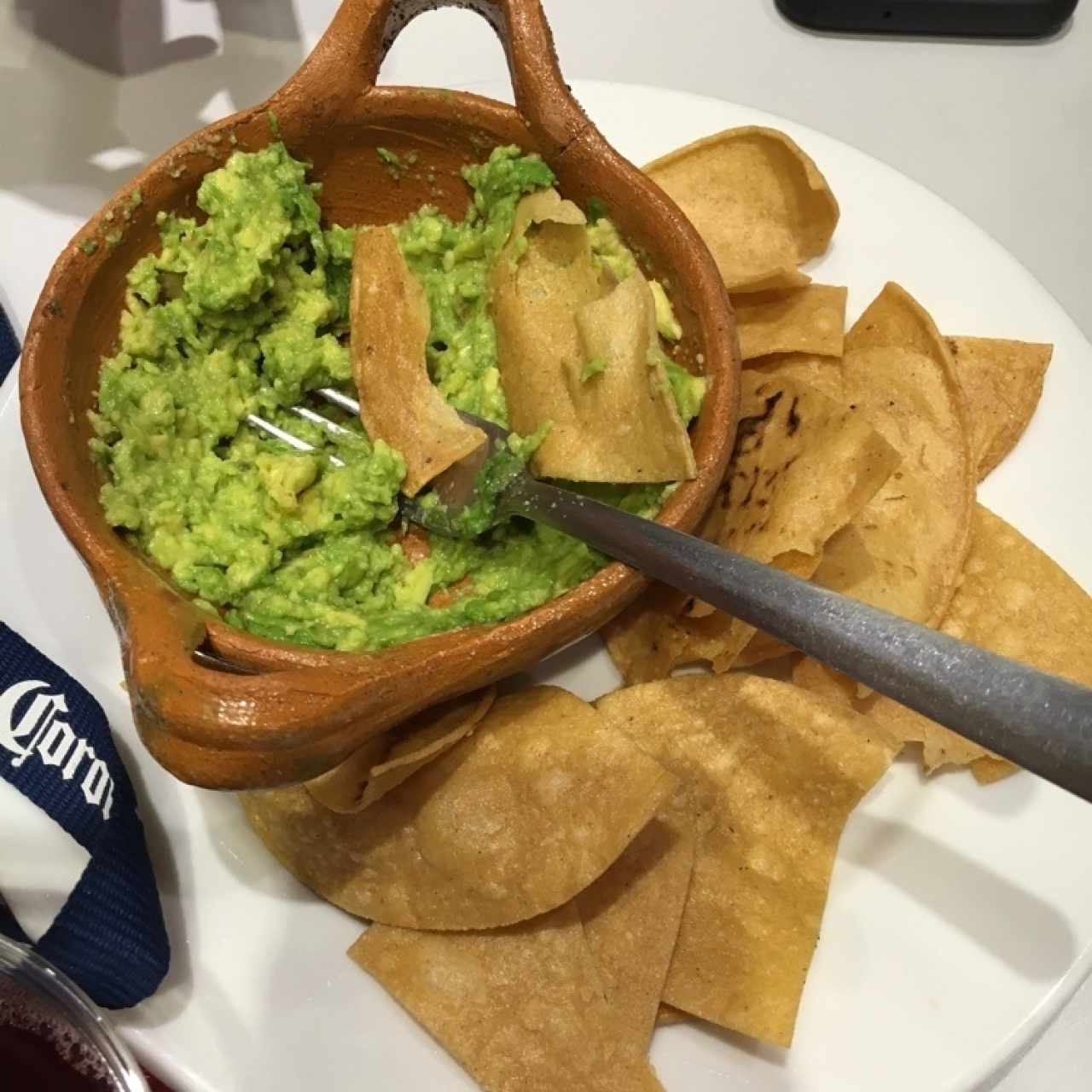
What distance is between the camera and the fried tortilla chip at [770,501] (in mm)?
1101

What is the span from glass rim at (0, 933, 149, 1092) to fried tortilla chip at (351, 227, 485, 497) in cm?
57

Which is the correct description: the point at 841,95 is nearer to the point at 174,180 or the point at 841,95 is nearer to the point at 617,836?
the point at 174,180

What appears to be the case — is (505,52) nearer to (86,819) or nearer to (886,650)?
(886,650)

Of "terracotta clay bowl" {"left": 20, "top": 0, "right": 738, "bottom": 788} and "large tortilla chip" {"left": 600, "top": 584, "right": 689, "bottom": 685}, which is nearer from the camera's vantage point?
"terracotta clay bowl" {"left": 20, "top": 0, "right": 738, "bottom": 788}

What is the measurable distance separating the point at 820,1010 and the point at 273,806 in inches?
22.3

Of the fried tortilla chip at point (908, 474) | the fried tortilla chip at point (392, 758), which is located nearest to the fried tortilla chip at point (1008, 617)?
the fried tortilla chip at point (908, 474)

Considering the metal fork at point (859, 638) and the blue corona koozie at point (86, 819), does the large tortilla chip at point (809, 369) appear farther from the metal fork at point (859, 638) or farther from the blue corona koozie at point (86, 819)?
the blue corona koozie at point (86, 819)

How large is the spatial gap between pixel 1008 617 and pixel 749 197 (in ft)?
1.92

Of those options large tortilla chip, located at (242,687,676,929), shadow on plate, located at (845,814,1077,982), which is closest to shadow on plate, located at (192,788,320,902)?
large tortilla chip, located at (242,687,676,929)

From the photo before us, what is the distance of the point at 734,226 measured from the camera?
4.42ft

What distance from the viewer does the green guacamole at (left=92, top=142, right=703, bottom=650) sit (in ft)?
3.56

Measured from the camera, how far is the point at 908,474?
48.1 inches

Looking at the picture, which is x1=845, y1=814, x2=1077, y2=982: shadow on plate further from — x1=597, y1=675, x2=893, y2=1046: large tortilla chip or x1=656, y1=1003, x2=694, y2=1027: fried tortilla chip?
x1=656, y1=1003, x2=694, y2=1027: fried tortilla chip

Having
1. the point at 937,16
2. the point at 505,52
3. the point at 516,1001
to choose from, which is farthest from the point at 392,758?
the point at 937,16
